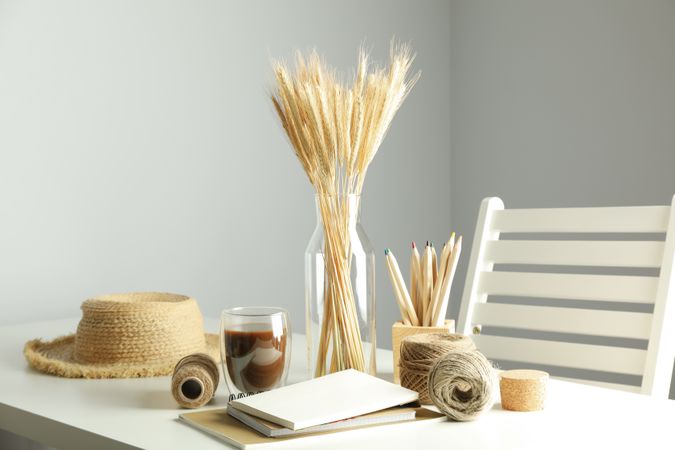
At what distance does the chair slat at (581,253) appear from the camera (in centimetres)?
130

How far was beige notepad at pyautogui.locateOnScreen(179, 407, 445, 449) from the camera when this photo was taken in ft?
2.63

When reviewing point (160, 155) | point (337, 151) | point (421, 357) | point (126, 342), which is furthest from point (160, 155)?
point (421, 357)

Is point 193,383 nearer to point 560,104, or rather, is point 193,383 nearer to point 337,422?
point 337,422

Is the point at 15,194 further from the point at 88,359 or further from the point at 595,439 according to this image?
the point at 595,439

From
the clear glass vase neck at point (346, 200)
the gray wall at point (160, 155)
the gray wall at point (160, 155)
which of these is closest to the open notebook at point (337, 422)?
the clear glass vase neck at point (346, 200)

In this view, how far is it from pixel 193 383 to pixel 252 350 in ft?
0.26

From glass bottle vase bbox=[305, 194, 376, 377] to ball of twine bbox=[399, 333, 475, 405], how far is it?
87mm

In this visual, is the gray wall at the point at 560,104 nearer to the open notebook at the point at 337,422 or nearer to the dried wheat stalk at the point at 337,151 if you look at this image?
the dried wheat stalk at the point at 337,151

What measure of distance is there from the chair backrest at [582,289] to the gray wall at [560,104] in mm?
983

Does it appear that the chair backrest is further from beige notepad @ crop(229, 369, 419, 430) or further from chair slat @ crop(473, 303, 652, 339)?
beige notepad @ crop(229, 369, 419, 430)

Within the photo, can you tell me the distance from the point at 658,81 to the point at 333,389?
173 cm

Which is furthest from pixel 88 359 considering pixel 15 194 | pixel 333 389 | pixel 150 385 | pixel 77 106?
pixel 77 106

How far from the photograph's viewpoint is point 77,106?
178 cm

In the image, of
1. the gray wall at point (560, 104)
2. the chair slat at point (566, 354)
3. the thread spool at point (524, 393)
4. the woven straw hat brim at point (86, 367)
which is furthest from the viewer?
the gray wall at point (560, 104)
